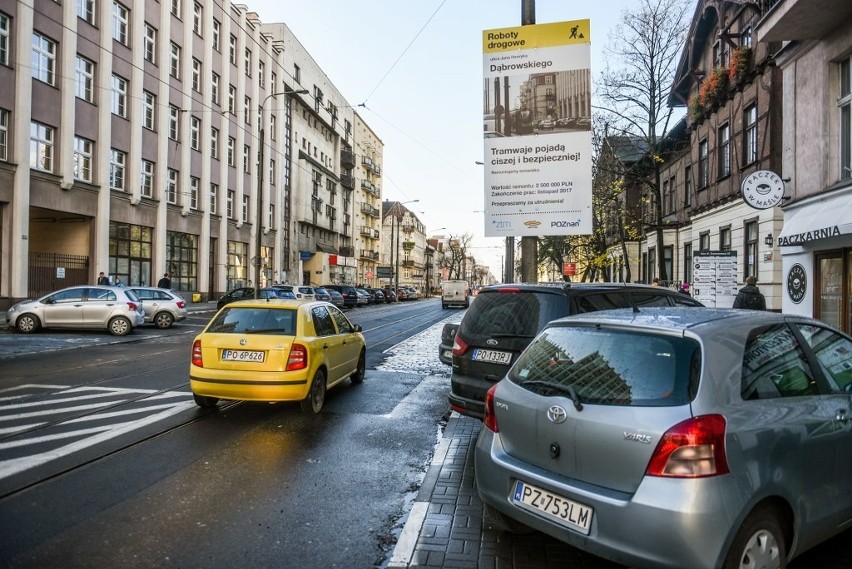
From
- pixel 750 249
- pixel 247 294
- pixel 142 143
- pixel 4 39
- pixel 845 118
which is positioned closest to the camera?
pixel 845 118

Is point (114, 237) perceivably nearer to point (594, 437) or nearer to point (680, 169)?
point (680, 169)

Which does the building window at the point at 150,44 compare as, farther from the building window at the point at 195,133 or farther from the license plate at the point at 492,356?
the license plate at the point at 492,356

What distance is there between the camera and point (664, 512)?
2791mm

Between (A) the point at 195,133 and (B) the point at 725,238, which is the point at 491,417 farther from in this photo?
(A) the point at 195,133

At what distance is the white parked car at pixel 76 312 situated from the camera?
699 inches

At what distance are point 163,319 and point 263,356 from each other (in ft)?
51.9

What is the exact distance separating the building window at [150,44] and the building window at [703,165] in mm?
27568

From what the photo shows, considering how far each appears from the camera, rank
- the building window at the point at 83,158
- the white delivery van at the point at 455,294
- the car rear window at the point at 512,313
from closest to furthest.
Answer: the car rear window at the point at 512,313 < the building window at the point at 83,158 < the white delivery van at the point at 455,294

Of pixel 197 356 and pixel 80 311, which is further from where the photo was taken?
pixel 80 311

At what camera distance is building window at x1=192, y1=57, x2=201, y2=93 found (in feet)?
119

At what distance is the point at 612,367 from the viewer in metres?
3.38

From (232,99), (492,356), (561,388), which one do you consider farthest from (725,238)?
(232,99)

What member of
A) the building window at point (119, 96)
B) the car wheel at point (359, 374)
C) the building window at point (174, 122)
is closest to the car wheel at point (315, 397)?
the car wheel at point (359, 374)

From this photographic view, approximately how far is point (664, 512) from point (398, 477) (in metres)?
2.84
